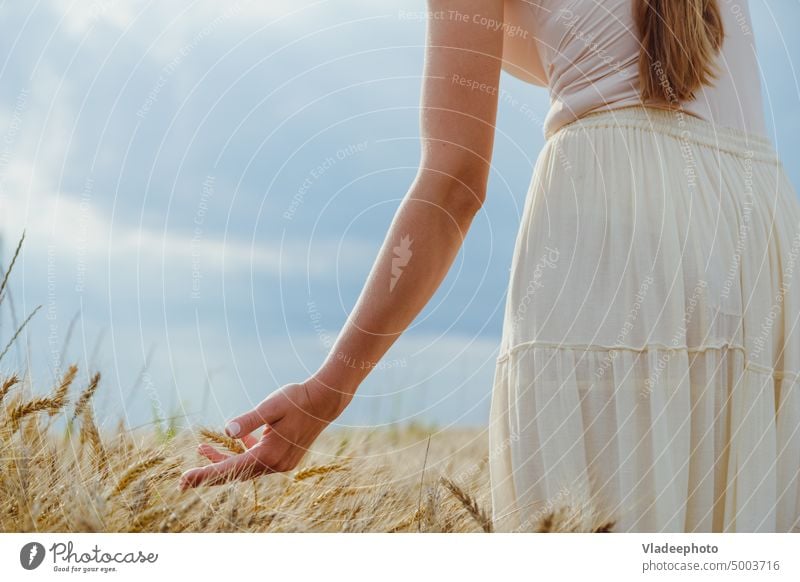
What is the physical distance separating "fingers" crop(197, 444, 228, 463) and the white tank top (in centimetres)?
80

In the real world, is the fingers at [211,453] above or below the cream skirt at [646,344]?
below

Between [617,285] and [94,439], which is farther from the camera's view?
[94,439]

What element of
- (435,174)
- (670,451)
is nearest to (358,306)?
(435,174)

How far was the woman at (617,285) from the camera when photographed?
1119mm

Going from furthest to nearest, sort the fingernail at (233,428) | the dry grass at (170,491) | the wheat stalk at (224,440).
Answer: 1. the wheat stalk at (224,440)
2. the fingernail at (233,428)
3. the dry grass at (170,491)

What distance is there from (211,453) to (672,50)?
3.31 feet

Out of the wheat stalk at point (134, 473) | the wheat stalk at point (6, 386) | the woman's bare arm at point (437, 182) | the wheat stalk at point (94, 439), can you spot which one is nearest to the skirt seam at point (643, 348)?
the woman's bare arm at point (437, 182)

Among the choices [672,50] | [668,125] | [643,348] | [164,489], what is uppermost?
[672,50]

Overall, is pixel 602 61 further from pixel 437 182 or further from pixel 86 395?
pixel 86 395

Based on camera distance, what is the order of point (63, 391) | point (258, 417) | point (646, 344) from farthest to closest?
1. point (63, 391)
2. point (258, 417)
3. point (646, 344)

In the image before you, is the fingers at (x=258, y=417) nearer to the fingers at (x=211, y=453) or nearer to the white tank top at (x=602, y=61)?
the fingers at (x=211, y=453)

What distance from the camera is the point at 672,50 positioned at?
1146 mm

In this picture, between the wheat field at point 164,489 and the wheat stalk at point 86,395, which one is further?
the wheat stalk at point 86,395

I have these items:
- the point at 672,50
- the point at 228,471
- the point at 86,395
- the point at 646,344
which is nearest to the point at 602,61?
the point at 672,50
